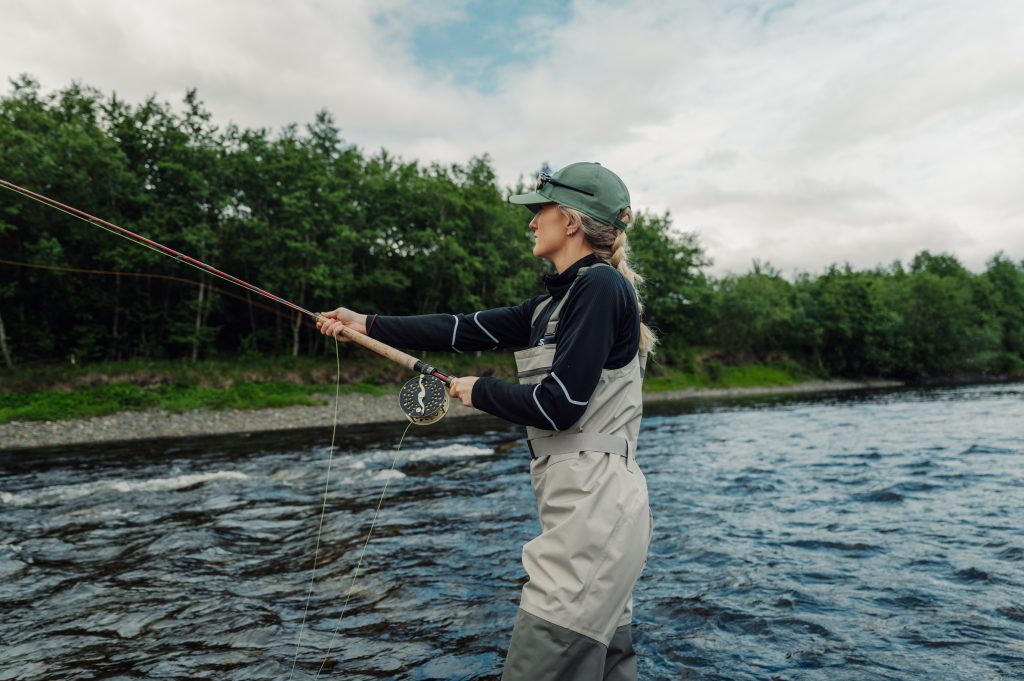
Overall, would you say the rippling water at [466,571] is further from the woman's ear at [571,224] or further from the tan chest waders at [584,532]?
the woman's ear at [571,224]

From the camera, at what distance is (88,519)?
909 centimetres

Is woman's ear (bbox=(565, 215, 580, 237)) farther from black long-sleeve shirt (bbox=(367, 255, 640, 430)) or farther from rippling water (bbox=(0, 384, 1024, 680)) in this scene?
rippling water (bbox=(0, 384, 1024, 680))

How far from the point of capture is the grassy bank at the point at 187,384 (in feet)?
78.0

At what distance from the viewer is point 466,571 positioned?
6586mm

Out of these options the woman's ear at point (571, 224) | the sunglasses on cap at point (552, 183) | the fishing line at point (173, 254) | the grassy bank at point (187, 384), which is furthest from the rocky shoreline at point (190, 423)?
the woman's ear at point (571, 224)

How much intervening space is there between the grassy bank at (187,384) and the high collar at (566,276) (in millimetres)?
25404

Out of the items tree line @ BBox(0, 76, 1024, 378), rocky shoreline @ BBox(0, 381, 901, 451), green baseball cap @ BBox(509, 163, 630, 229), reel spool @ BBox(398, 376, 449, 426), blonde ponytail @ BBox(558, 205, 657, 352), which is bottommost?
rocky shoreline @ BBox(0, 381, 901, 451)

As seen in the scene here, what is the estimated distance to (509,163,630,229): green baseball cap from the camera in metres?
2.82

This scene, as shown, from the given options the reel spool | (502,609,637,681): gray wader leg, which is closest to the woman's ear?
the reel spool

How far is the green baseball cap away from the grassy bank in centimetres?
2544

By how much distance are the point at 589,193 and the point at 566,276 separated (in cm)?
39

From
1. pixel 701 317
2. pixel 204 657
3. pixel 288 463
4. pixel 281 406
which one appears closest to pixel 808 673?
pixel 204 657

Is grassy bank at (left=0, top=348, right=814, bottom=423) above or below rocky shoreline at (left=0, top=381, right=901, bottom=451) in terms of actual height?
above

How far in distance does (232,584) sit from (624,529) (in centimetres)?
519
